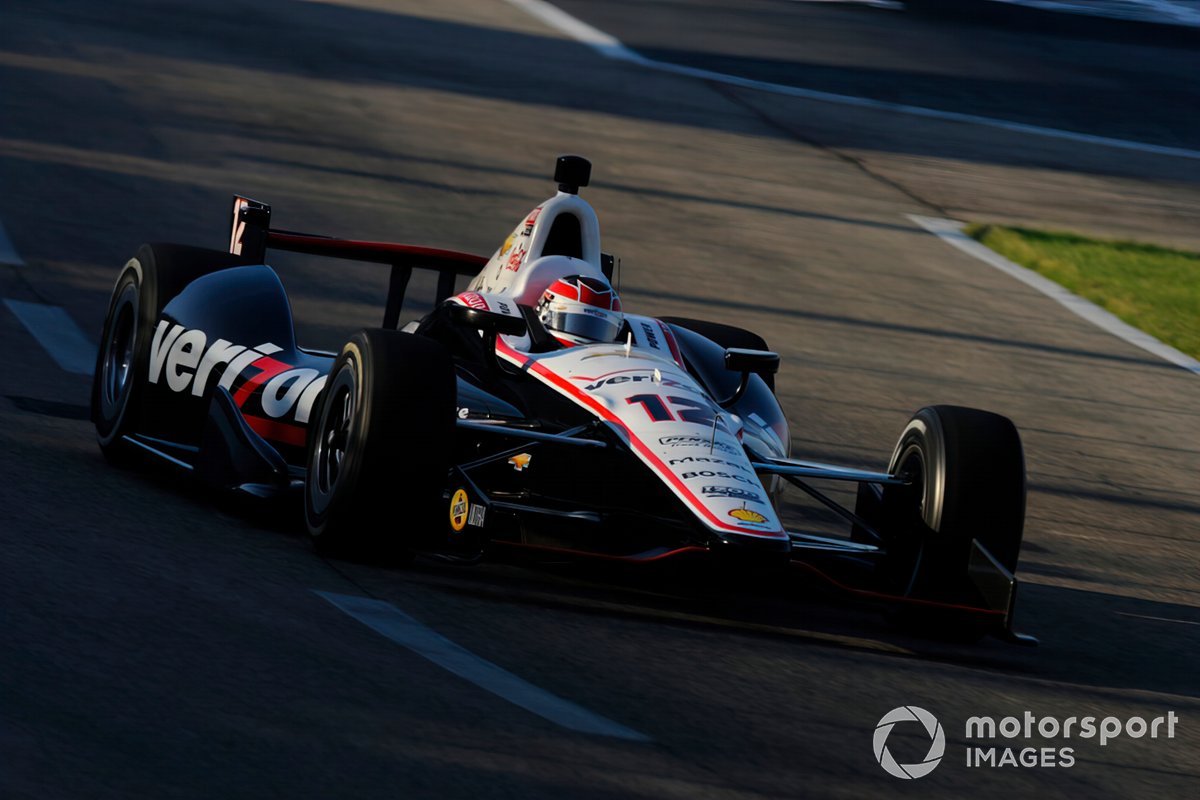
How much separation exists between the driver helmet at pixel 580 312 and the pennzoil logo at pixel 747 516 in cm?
146

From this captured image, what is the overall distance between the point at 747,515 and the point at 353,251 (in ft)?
10.9

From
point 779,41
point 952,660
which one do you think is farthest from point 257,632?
point 779,41

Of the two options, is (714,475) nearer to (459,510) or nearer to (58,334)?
(459,510)

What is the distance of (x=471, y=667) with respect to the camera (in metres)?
5.59

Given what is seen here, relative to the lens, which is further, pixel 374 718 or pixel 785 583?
pixel 785 583

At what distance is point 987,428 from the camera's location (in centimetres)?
701

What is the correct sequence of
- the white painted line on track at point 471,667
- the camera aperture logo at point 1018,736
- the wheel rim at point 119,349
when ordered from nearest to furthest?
the white painted line on track at point 471,667 → the camera aperture logo at point 1018,736 → the wheel rim at point 119,349

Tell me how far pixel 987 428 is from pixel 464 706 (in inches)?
104

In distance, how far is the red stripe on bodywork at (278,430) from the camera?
7445mm

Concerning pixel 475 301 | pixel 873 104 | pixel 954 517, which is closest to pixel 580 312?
pixel 475 301

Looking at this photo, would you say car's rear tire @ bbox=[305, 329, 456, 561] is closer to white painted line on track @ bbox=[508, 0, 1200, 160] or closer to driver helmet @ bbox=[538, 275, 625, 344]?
driver helmet @ bbox=[538, 275, 625, 344]

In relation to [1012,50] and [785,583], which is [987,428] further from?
[1012,50]

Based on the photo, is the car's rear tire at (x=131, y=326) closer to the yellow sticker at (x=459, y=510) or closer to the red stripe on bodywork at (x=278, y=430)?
the red stripe on bodywork at (x=278, y=430)

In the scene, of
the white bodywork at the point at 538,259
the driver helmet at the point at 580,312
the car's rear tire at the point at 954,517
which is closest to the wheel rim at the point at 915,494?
the car's rear tire at the point at 954,517
